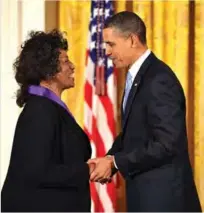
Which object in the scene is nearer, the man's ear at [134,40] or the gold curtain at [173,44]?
the man's ear at [134,40]

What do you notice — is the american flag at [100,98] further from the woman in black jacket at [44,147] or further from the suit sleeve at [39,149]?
the suit sleeve at [39,149]

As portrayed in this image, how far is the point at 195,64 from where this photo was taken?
414 centimetres

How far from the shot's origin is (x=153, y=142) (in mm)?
2193

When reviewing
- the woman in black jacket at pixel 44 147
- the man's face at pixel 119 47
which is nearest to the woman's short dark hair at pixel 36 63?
the woman in black jacket at pixel 44 147

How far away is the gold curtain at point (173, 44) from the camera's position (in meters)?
4.09

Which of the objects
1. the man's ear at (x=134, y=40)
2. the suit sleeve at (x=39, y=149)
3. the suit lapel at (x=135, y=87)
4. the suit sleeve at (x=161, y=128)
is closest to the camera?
the suit sleeve at (x=39, y=149)

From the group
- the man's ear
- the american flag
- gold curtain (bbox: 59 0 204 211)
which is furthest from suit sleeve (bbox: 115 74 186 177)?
gold curtain (bbox: 59 0 204 211)

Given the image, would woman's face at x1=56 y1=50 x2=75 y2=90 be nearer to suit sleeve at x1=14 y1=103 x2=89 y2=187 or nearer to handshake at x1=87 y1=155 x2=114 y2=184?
suit sleeve at x1=14 y1=103 x2=89 y2=187

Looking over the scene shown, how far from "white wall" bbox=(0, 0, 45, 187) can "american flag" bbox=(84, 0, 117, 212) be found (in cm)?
54

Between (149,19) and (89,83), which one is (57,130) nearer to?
(89,83)

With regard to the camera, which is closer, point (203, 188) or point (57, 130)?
point (57, 130)

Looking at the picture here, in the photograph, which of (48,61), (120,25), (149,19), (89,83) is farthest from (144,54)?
(149,19)

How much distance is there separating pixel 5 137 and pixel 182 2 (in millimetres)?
1736

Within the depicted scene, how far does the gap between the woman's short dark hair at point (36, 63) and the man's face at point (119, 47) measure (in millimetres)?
288
